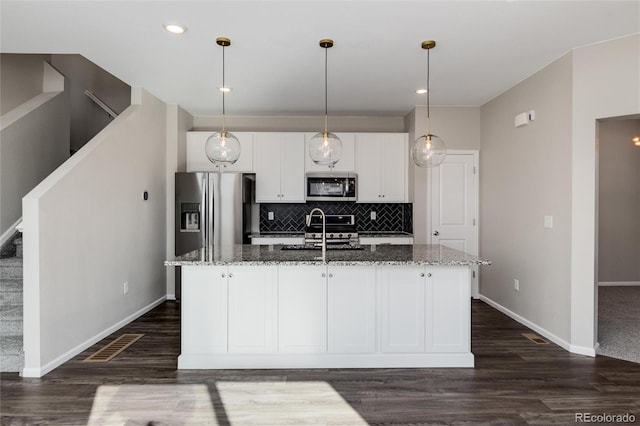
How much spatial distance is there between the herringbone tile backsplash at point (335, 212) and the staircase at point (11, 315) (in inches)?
120

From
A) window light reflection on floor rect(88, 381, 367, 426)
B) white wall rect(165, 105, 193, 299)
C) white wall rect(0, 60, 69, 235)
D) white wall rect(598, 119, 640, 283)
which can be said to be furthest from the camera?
white wall rect(598, 119, 640, 283)

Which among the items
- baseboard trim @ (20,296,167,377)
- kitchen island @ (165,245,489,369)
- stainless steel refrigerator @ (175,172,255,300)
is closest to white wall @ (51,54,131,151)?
stainless steel refrigerator @ (175,172,255,300)

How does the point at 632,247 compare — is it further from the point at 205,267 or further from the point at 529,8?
the point at 205,267

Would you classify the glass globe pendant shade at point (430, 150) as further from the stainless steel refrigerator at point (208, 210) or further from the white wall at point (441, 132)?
the stainless steel refrigerator at point (208, 210)

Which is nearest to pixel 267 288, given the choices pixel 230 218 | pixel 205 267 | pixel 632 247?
pixel 205 267

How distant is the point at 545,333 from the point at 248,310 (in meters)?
2.87

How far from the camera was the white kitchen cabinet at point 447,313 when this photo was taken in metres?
2.99

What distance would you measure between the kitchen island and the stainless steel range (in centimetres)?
199

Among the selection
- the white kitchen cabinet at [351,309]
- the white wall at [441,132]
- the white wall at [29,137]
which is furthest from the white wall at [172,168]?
the white wall at [441,132]

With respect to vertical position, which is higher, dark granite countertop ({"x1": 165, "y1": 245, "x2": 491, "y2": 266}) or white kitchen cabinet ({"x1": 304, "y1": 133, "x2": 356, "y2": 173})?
white kitchen cabinet ({"x1": 304, "y1": 133, "x2": 356, "y2": 173})

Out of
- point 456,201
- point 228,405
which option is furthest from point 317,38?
point 456,201

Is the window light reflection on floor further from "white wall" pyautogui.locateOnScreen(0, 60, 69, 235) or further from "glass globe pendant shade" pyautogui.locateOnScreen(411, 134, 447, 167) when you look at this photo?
"white wall" pyautogui.locateOnScreen(0, 60, 69, 235)

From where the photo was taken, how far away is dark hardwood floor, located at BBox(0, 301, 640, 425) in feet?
7.54

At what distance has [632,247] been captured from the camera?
5992 millimetres
